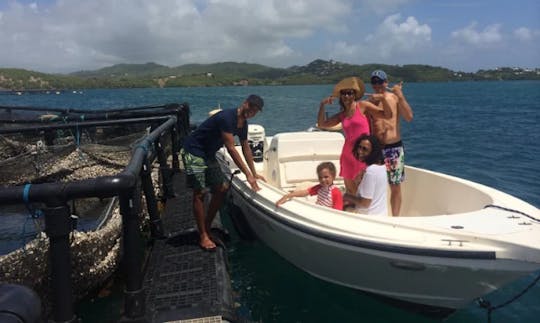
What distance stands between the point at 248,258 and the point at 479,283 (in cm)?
351

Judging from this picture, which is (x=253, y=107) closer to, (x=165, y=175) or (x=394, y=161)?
(x=394, y=161)

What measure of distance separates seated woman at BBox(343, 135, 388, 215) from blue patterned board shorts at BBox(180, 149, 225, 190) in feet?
5.57

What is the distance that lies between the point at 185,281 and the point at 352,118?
2800mm

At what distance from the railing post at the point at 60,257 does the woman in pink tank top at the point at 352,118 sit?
3543mm

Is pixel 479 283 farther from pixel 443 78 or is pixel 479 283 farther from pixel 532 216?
pixel 443 78

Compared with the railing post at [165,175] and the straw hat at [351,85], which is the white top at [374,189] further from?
the railing post at [165,175]

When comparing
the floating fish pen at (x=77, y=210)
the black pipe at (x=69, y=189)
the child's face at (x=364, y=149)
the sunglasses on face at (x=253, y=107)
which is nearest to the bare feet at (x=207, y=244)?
the floating fish pen at (x=77, y=210)

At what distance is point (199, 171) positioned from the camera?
4.83m

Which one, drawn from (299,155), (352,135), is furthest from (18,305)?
(299,155)

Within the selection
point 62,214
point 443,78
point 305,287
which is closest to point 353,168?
point 305,287

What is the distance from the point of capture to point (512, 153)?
17328mm

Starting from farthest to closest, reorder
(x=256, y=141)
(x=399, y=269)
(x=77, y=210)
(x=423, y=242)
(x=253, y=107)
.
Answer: (x=256, y=141) → (x=77, y=210) → (x=253, y=107) → (x=399, y=269) → (x=423, y=242)

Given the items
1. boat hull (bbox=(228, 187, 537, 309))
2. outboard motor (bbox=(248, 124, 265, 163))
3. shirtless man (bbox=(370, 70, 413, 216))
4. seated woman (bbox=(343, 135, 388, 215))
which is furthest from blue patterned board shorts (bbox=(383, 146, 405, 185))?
outboard motor (bbox=(248, 124, 265, 163))

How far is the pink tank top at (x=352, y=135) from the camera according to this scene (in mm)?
5332
